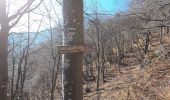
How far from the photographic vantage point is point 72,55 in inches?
212

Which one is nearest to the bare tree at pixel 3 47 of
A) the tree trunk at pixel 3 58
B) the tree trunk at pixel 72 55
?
the tree trunk at pixel 3 58

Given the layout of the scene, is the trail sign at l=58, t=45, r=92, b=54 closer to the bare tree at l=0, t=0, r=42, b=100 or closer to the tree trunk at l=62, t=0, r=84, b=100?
the tree trunk at l=62, t=0, r=84, b=100

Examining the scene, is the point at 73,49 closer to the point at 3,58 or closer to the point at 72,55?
the point at 72,55

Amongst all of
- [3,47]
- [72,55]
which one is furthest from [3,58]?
[72,55]

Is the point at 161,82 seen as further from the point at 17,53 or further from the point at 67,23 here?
the point at 67,23

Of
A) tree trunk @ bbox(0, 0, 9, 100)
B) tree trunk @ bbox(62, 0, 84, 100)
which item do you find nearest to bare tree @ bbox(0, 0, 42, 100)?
tree trunk @ bbox(0, 0, 9, 100)

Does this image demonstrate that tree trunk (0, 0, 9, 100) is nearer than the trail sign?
No

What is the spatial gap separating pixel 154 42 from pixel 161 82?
34843mm

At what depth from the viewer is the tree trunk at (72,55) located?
5391mm

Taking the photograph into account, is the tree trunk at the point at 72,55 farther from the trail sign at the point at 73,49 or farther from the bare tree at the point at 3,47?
the bare tree at the point at 3,47

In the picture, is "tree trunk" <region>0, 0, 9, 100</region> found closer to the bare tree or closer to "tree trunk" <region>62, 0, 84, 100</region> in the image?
the bare tree

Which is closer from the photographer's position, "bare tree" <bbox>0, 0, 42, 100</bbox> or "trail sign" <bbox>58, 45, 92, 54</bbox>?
"trail sign" <bbox>58, 45, 92, 54</bbox>

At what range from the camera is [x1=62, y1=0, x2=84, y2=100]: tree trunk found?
17.7 feet

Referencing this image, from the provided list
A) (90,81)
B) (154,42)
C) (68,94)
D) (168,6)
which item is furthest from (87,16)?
(154,42)
